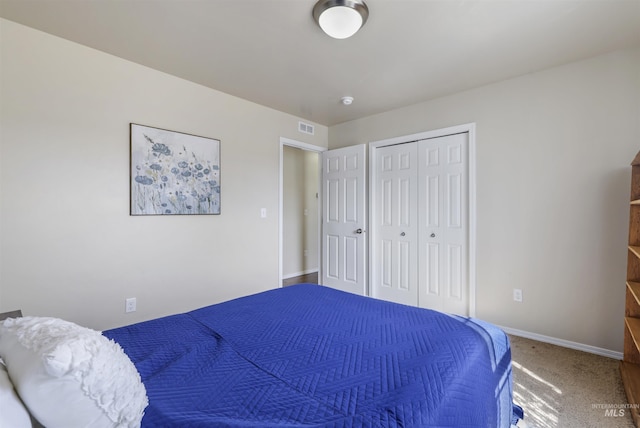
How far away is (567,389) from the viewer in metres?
1.88

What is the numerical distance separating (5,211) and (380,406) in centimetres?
262

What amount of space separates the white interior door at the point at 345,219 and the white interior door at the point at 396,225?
0.19 meters

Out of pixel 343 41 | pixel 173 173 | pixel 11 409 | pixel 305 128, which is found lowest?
pixel 11 409

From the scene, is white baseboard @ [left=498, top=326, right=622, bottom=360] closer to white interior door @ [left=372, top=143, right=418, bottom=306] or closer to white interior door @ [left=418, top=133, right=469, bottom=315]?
white interior door @ [left=418, top=133, right=469, bottom=315]

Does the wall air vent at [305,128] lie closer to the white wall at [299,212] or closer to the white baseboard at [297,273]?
the white wall at [299,212]

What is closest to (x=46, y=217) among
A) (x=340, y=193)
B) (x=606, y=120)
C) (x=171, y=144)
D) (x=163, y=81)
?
(x=171, y=144)

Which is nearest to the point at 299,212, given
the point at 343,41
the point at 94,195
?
the point at 94,195

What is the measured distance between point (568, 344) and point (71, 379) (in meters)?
3.36

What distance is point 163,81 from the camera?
268 centimetres

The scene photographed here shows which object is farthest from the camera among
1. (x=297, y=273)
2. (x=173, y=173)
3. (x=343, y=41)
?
(x=297, y=273)

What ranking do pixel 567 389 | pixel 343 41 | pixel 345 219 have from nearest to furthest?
1. pixel 567 389
2. pixel 343 41
3. pixel 345 219

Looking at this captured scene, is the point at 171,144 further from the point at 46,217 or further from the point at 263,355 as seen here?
the point at 263,355

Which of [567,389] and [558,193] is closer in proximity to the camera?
[567,389]

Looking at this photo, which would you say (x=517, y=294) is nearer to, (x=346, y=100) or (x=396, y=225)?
(x=396, y=225)
